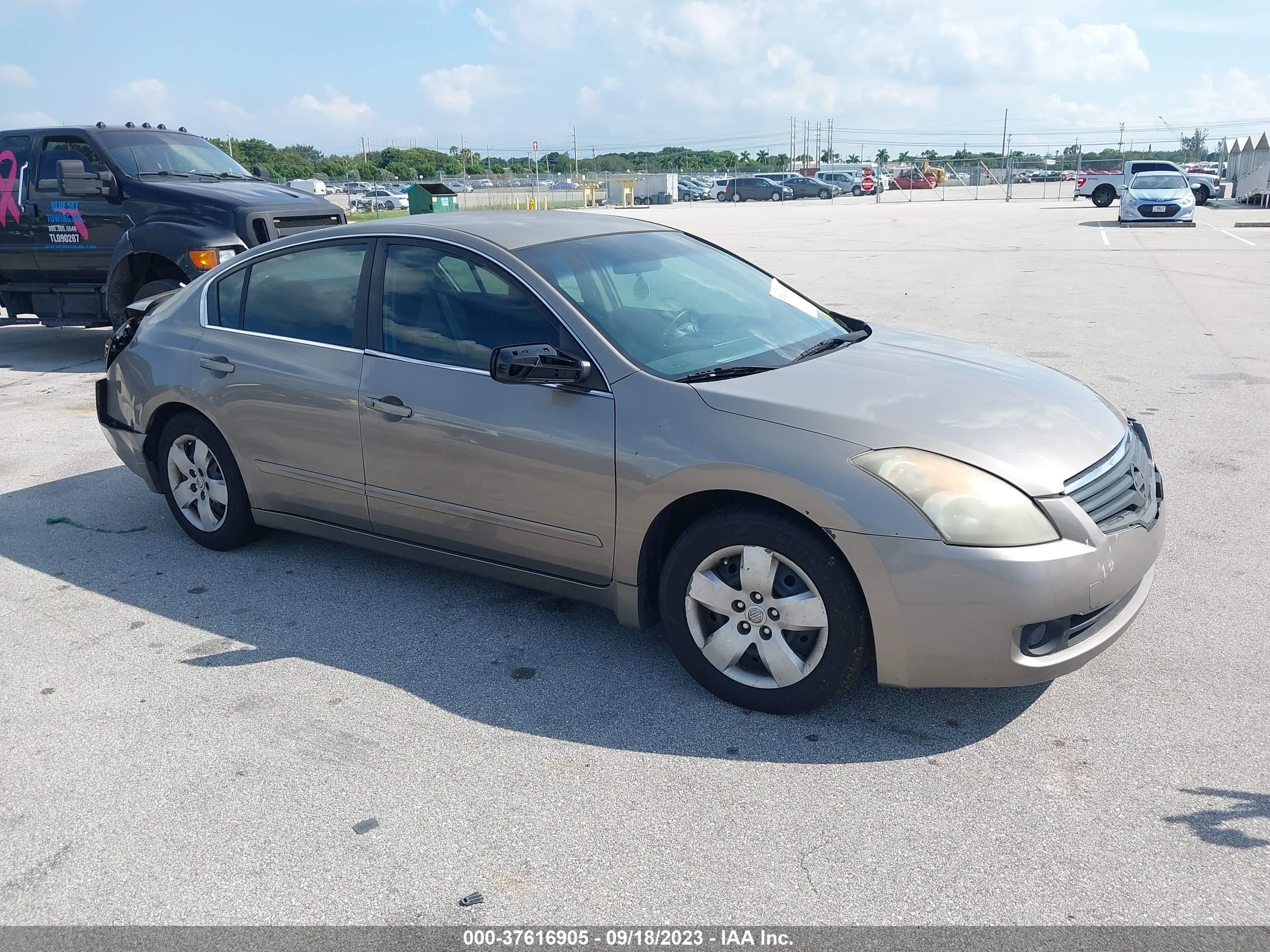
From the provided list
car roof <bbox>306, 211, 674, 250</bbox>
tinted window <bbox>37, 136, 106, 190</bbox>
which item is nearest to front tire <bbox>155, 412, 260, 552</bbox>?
car roof <bbox>306, 211, 674, 250</bbox>

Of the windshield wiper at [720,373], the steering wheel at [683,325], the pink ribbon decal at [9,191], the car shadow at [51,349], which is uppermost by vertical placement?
the pink ribbon decal at [9,191]

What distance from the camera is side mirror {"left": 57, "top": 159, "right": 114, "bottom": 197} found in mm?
10094

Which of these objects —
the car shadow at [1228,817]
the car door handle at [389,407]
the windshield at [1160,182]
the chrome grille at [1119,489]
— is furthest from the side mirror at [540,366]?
the windshield at [1160,182]

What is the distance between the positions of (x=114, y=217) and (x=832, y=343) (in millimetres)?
8674

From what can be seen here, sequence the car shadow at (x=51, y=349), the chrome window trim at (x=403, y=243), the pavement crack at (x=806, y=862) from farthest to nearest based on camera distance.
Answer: the car shadow at (x=51, y=349), the chrome window trim at (x=403, y=243), the pavement crack at (x=806, y=862)

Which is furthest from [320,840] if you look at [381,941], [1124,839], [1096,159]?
[1096,159]

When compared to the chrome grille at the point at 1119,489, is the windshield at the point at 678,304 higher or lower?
higher

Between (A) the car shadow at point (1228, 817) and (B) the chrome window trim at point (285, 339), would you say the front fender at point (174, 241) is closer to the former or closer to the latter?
(B) the chrome window trim at point (285, 339)

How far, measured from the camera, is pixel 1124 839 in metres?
2.93

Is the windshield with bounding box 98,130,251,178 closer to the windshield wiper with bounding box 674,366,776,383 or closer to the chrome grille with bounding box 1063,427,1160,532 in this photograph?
the windshield wiper with bounding box 674,366,776,383

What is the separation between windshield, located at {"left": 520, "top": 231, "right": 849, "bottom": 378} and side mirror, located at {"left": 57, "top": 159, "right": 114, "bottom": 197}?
24.9ft

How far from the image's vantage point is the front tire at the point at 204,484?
202 inches

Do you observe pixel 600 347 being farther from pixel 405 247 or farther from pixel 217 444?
pixel 217 444

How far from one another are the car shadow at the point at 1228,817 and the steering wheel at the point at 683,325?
2.34 m
